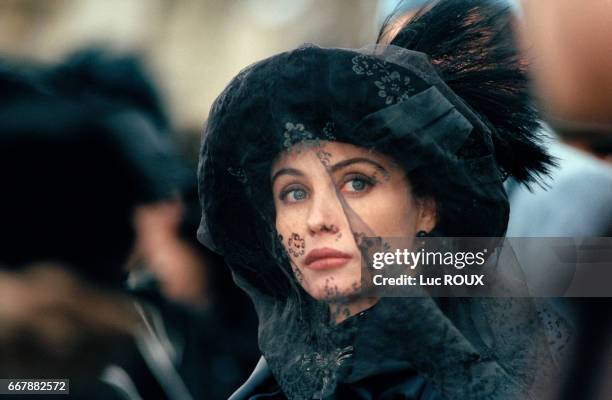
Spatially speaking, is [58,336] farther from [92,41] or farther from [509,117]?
[509,117]

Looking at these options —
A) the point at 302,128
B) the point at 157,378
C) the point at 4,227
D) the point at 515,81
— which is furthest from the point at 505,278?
the point at 4,227

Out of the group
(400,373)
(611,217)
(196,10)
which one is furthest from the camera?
(196,10)

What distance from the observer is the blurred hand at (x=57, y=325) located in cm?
214

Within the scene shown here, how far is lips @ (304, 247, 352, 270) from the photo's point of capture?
191 cm

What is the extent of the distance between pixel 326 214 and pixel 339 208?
3 centimetres

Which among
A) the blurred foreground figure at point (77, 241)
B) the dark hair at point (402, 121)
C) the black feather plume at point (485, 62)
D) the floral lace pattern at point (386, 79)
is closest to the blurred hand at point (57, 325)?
the blurred foreground figure at point (77, 241)

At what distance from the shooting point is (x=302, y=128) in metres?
1.93

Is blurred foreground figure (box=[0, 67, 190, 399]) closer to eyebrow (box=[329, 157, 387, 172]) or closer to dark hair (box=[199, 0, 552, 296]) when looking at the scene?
dark hair (box=[199, 0, 552, 296])

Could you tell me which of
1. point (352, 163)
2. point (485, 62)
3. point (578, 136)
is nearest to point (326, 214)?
point (352, 163)

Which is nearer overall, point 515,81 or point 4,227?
point 515,81

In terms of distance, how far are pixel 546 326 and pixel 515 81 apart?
59 cm

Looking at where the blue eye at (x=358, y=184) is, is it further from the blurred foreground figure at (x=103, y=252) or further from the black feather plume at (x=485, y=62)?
the blurred foreground figure at (x=103, y=252)

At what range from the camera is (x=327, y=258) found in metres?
1.92

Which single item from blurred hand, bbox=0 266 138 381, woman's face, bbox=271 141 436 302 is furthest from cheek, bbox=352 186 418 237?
blurred hand, bbox=0 266 138 381
